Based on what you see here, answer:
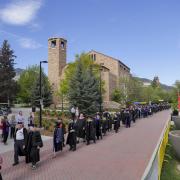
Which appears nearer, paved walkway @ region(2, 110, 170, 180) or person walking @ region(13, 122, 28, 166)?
paved walkway @ region(2, 110, 170, 180)

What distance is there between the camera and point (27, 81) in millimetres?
79500

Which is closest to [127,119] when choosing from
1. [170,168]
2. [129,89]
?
[170,168]

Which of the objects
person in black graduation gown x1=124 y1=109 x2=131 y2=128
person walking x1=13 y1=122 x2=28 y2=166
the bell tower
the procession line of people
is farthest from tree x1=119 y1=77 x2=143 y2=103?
person walking x1=13 y1=122 x2=28 y2=166

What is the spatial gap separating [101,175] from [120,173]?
2.13 ft

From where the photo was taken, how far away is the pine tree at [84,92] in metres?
37.2

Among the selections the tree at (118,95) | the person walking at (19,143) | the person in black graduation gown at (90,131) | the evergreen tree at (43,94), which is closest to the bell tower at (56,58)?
the evergreen tree at (43,94)

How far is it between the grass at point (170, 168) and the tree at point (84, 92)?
23.6 m

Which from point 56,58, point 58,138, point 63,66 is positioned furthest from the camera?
point 63,66

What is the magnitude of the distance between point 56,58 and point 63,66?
3245mm

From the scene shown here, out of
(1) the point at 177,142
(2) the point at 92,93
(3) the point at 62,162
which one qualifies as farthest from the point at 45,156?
(2) the point at 92,93

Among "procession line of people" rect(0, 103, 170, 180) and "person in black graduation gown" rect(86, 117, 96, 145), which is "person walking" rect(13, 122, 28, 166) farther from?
"person in black graduation gown" rect(86, 117, 96, 145)

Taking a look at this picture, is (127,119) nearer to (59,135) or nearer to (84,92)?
(84,92)

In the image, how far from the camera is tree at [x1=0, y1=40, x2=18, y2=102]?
185ft

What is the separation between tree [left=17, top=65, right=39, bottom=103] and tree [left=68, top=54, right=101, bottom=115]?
35831 millimetres
